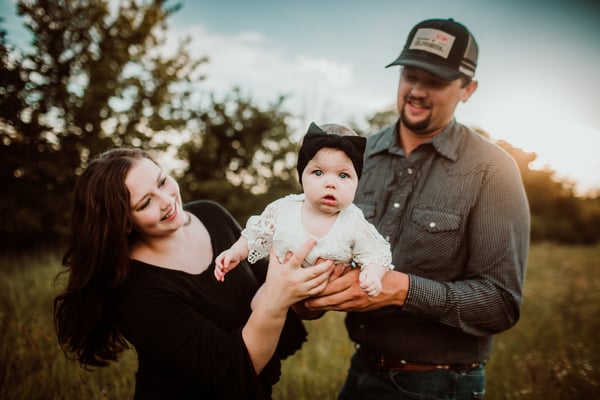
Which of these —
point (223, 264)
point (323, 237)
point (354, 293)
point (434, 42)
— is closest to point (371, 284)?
point (354, 293)

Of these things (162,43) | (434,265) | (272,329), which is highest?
(162,43)

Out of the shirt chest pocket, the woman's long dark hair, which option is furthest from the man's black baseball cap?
the woman's long dark hair

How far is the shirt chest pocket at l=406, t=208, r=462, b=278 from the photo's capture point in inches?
84.7

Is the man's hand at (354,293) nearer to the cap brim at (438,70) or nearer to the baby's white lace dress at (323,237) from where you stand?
the baby's white lace dress at (323,237)

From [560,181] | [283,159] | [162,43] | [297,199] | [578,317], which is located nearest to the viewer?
[297,199]

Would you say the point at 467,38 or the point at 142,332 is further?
the point at 467,38

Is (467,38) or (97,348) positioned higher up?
(467,38)

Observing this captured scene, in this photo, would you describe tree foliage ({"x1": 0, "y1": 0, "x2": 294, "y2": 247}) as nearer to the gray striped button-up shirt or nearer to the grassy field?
the grassy field

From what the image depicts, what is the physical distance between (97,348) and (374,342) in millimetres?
1863

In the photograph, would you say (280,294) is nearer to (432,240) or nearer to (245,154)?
(432,240)

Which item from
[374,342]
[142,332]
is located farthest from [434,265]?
[142,332]

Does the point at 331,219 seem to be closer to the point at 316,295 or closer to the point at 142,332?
the point at 316,295

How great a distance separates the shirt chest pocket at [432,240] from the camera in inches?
84.7

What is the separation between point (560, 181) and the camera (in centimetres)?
1577
